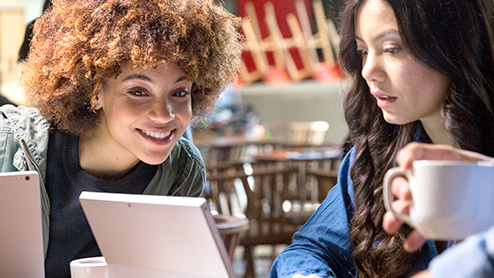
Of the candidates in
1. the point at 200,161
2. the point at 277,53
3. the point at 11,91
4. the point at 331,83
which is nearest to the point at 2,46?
the point at 11,91

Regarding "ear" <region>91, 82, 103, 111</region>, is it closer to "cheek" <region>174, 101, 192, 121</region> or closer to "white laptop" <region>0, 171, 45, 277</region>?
"cheek" <region>174, 101, 192, 121</region>

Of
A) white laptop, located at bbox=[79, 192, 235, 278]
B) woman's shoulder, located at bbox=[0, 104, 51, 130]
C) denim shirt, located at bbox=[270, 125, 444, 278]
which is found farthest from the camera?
woman's shoulder, located at bbox=[0, 104, 51, 130]

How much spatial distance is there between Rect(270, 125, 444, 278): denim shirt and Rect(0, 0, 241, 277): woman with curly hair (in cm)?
35

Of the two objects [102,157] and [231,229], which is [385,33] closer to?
[102,157]

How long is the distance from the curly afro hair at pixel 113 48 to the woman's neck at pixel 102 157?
4cm

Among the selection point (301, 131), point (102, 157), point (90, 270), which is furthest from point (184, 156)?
point (301, 131)

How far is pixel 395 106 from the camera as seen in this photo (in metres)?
1.14

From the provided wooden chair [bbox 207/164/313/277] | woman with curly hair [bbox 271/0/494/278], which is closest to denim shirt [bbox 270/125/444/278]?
woman with curly hair [bbox 271/0/494/278]

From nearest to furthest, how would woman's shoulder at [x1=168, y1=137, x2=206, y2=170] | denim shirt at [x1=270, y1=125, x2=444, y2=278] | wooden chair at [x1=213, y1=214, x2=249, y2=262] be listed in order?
denim shirt at [x1=270, y1=125, x2=444, y2=278]
woman's shoulder at [x1=168, y1=137, x2=206, y2=170]
wooden chair at [x1=213, y1=214, x2=249, y2=262]

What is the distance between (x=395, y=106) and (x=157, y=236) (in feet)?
1.64

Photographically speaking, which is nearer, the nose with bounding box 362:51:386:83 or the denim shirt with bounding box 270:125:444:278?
the nose with bounding box 362:51:386:83

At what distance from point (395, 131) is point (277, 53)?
602cm

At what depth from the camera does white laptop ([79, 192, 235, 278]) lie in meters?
0.86

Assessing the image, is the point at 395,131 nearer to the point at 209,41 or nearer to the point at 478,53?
the point at 478,53
